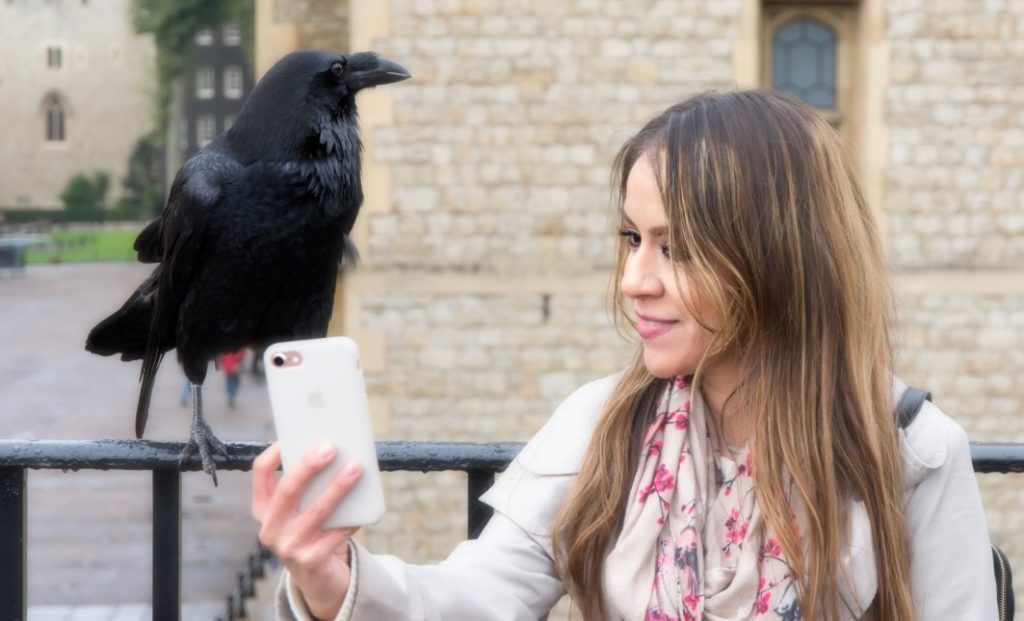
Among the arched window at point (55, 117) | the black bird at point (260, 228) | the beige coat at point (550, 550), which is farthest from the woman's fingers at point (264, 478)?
the arched window at point (55, 117)

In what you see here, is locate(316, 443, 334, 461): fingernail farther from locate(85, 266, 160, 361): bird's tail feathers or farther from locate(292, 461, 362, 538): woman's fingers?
locate(85, 266, 160, 361): bird's tail feathers

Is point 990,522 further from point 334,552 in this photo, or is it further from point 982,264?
point 334,552

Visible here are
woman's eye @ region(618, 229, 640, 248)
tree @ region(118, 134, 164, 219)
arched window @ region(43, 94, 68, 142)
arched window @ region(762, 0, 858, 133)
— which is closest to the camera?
woman's eye @ region(618, 229, 640, 248)

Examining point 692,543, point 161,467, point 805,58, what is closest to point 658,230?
point 692,543

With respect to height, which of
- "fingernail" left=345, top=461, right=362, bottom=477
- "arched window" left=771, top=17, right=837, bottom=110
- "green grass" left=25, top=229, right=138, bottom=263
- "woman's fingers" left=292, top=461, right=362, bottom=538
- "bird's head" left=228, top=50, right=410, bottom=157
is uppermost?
"arched window" left=771, top=17, right=837, bottom=110

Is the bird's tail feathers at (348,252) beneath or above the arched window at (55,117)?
beneath

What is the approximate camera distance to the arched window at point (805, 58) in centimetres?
992

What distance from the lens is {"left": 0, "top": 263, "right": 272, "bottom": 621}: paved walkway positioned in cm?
1087

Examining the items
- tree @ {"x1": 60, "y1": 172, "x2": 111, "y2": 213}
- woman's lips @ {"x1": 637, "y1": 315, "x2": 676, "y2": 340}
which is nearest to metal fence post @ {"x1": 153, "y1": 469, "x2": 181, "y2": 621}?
woman's lips @ {"x1": 637, "y1": 315, "x2": 676, "y2": 340}

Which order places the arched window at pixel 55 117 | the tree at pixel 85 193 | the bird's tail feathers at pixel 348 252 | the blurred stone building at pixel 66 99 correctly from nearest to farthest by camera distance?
the bird's tail feathers at pixel 348 252, the tree at pixel 85 193, the blurred stone building at pixel 66 99, the arched window at pixel 55 117

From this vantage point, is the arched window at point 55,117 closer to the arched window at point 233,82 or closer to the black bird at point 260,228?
the arched window at point 233,82

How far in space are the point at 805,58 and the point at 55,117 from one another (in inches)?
2751

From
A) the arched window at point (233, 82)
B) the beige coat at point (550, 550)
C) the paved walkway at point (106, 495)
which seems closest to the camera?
the beige coat at point (550, 550)

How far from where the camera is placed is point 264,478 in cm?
127
